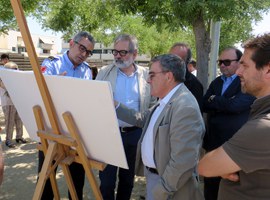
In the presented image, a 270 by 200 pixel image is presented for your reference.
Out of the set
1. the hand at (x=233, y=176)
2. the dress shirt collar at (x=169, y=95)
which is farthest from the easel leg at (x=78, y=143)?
the hand at (x=233, y=176)

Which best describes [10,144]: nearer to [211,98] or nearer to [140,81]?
[140,81]

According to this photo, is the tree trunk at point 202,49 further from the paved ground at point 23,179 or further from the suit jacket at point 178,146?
the suit jacket at point 178,146

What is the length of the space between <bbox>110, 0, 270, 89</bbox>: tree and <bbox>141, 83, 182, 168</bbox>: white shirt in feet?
4.46

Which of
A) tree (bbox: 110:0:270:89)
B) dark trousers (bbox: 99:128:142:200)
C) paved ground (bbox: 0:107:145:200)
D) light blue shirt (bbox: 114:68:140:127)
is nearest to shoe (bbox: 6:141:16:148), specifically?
paved ground (bbox: 0:107:145:200)

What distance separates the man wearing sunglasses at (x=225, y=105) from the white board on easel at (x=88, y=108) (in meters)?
1.38

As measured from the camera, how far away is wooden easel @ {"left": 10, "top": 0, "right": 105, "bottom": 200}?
1.98 m

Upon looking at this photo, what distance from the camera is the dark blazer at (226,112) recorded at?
9.42ft

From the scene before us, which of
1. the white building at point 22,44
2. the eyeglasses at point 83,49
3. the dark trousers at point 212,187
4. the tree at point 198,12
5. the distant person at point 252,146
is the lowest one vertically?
the dark trousers at point 212,187

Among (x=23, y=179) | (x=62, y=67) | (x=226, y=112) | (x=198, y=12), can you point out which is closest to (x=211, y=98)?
(x=226, y=112)

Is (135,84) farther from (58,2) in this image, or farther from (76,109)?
(58,2)

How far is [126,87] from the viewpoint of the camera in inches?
122

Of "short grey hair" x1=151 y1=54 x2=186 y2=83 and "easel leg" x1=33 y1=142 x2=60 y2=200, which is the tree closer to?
"short grey hair" x1=151 y1=54 x2=186 y2=83

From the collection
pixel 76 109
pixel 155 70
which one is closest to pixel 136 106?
pixel 155 70

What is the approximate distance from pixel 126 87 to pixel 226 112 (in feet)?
3.47
